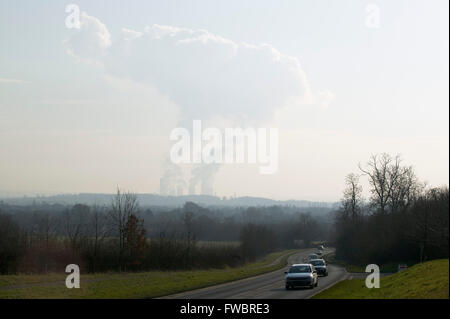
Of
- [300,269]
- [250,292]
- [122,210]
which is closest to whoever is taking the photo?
[250,292]

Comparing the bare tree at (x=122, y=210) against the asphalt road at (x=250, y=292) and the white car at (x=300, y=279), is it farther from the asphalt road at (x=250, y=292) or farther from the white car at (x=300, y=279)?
the white car at (x=300, y=279)

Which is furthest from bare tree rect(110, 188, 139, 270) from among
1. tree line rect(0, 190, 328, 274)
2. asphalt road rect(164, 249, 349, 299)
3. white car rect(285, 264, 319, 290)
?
white car rect(285, 264, 319, 290)

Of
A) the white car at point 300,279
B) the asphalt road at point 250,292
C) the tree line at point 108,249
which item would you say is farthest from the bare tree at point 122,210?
the white car at point 300,279

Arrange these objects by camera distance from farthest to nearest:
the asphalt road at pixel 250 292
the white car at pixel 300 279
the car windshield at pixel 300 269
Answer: the car windshield at pixel 300 269 → the white car at pixel 300 279 → the asphalt road at pixel 250 292

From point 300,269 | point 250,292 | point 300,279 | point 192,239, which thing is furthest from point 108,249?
point 300,279

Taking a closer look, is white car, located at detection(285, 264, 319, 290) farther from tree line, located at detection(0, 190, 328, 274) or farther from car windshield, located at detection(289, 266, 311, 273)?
tree line, located at detection(0, 190, 328, 274)

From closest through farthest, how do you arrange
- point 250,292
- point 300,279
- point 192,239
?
1. point 250,292
2. point 300,279
3. point 192,239

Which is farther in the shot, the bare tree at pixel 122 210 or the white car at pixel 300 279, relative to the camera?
the bare tree at pixel 122 210

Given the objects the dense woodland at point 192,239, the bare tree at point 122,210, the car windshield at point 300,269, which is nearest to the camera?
the car windshield at point 300,269

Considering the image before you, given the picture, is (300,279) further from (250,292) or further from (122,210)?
(122,210)

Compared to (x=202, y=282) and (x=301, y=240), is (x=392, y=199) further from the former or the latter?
(x=301, y=240)

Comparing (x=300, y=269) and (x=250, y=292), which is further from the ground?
(x=300, y=269)

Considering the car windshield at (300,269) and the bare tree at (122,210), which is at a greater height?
the bare tree at (122,210)
